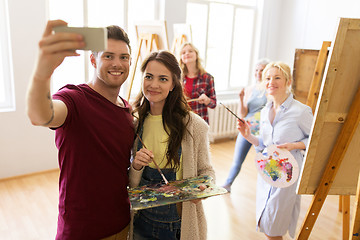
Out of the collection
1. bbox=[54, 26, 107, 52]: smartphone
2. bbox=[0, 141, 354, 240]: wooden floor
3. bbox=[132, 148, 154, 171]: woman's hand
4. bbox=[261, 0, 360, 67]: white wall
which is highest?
bbox=[261, 0, 360, 67]: white wall

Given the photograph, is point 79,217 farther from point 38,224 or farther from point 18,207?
point 18,207

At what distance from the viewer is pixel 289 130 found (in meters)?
2.15

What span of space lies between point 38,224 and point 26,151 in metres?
1.21

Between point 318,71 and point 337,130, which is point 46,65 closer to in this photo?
point 337,130

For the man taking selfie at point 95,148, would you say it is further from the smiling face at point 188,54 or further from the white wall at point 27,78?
the white wall at point 27,78

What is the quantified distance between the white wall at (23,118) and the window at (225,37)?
7.99ft

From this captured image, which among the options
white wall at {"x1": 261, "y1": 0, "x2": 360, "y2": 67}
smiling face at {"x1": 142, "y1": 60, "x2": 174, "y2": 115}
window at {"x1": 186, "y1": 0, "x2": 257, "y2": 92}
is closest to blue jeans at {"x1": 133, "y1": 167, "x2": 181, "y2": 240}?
smiling face at {"x1": 142, "y1": 60, "x2": 174, "y2": 115}

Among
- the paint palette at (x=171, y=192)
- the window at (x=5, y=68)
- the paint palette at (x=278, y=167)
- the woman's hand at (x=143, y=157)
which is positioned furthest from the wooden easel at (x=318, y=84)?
the window at (x=5, y=68)

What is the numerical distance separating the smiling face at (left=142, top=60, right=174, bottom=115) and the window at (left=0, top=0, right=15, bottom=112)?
2.67 metres

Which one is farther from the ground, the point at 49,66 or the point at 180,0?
the point at 180,0

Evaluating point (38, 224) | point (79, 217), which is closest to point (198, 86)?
Result: point (38, 224)

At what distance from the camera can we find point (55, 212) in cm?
302

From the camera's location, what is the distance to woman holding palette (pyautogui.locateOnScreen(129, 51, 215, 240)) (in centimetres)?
147

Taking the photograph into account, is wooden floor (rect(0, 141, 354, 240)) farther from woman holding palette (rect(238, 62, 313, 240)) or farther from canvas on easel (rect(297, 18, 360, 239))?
canvas on easel (rect(297, 18, 360, 239))
